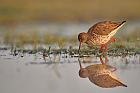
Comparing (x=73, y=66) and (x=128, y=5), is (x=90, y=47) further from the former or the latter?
(x=128, y=5)

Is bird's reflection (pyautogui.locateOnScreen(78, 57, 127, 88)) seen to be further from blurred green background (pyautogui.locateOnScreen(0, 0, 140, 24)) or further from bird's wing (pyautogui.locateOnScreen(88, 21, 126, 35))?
blurred green background (pyautogui.locateOnScreen(0, 0, 140, 24))

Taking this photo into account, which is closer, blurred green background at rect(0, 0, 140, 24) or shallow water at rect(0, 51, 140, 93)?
shallow water at rect(0, 51, 140, 93)

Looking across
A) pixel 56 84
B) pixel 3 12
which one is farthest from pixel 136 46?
pixel 3 12

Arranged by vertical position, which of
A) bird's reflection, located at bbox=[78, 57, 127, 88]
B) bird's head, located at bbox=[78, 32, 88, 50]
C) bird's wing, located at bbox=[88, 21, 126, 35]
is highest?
bird's wing, located at bbox=[88, 21, 126, 35]

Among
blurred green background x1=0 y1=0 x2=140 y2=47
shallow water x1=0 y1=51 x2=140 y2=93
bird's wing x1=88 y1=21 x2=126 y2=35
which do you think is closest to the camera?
shallow water x1=0 y1=51 x2=140 y2=93

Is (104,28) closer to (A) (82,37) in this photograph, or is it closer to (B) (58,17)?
(A) (82,37)

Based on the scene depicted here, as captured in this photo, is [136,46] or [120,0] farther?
[120,0]

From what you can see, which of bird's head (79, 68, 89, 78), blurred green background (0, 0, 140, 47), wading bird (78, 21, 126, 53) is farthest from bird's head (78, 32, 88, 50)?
bird's head (79, 68, 89, 78)
